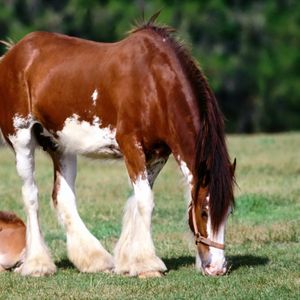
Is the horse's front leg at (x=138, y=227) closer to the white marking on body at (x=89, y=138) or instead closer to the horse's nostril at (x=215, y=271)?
the white marking on body at (x=89, y=138)

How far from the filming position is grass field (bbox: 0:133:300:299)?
8266 millimetres

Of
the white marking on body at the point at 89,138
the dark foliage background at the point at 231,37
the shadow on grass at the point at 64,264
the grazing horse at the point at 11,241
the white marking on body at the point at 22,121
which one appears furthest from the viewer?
the dark foliage background at the point at 231,37

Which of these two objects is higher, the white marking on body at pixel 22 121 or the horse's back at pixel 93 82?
the horse's back at pixel 93 82

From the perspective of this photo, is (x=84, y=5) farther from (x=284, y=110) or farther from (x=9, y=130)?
(x=9, y=130)

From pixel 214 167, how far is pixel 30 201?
6.94ft

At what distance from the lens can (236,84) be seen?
142 feet

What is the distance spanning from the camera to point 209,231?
8.73 metres

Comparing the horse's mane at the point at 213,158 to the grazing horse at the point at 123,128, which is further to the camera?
the grazing horse at the point at 123,128

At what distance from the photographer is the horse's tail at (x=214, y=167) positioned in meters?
8.67

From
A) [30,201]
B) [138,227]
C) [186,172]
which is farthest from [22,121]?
[186,172]

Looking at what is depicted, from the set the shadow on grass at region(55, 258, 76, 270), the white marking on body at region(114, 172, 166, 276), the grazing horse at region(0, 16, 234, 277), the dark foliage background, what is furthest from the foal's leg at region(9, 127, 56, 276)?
the dark foliage background

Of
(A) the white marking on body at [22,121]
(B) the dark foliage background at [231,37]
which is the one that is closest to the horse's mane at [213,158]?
(A) the white marking on body at [22,121]

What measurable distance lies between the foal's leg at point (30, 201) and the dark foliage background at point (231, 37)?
3109 cm

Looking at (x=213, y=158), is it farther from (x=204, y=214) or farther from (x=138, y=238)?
(x=138, y=238)
